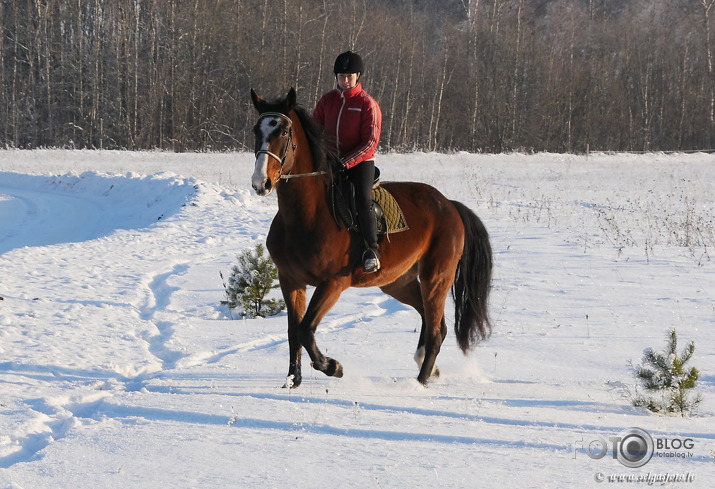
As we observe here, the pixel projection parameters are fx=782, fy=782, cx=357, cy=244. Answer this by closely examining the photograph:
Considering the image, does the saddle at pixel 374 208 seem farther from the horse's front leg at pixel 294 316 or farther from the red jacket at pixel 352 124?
the horse's front leg at pixel 294 316

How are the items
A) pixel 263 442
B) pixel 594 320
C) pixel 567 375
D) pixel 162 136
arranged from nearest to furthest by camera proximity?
pixel 263 442 → pixel 567 375 → pixel 594 320 → pixel 162 136

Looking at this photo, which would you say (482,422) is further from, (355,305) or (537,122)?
(537,122)

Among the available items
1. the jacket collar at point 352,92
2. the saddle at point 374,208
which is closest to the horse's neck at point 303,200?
the saddle at point 374,208

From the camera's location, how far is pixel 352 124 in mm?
6398

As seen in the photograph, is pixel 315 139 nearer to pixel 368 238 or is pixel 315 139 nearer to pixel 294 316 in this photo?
pixel 368 238

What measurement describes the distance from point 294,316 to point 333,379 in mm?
764

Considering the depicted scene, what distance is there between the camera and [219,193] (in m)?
21.3

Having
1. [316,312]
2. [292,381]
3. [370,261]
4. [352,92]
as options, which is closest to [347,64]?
[352,92]

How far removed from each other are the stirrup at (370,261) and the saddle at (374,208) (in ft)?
0.74

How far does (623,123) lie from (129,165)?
36.5 metres

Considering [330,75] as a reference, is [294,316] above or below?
below

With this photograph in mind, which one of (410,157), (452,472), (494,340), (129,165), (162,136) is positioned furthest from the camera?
(162,136)

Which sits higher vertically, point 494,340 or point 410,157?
point 410,157

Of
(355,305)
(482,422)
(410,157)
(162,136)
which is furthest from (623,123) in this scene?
(482,422)
